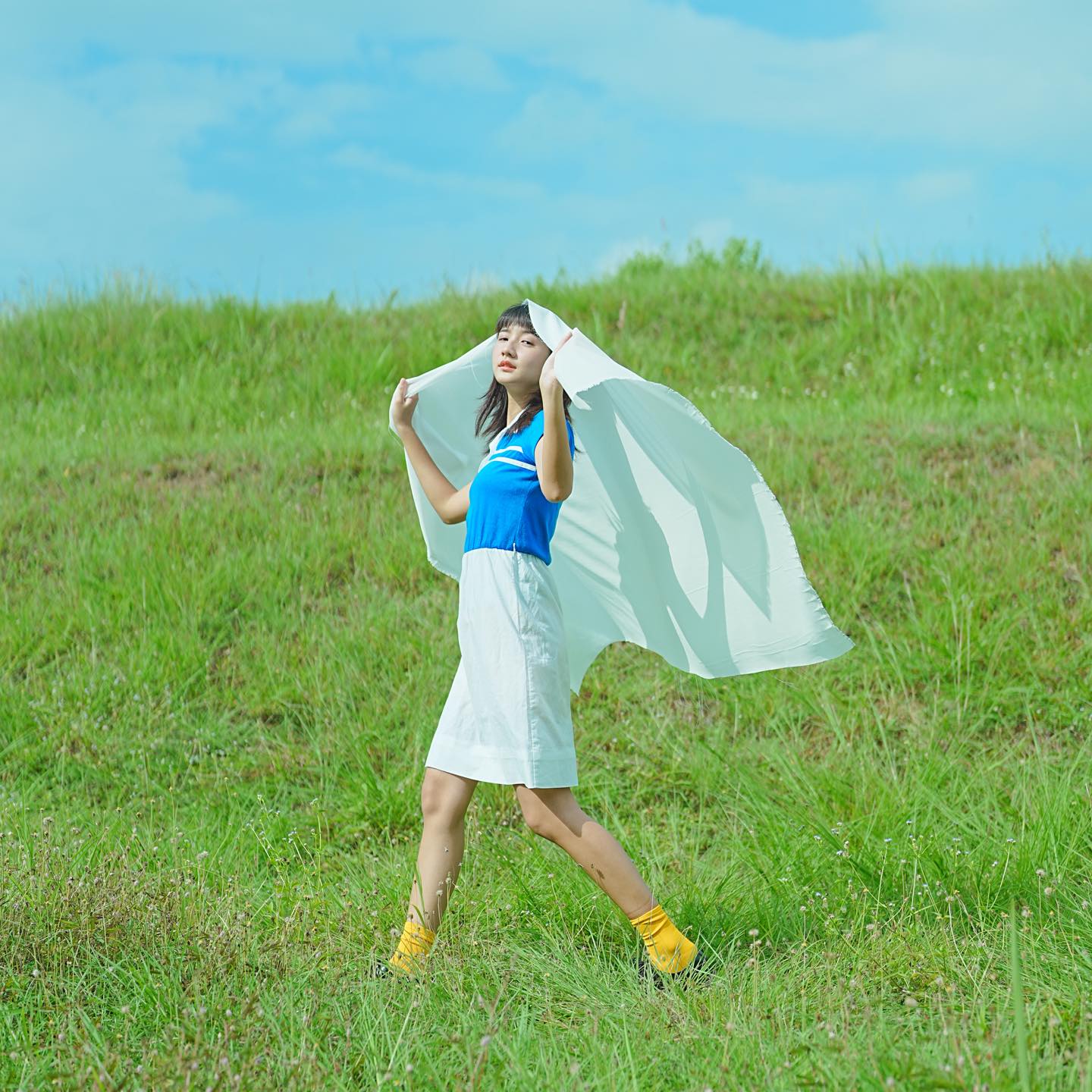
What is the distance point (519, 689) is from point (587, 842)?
53cm

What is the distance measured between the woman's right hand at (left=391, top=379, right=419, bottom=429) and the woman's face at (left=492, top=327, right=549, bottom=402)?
0.49 meters

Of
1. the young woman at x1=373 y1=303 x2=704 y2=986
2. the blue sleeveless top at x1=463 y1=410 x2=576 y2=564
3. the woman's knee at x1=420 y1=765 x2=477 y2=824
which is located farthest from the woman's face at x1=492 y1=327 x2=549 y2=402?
the woman's knee at x1=420 y1=765 x2=477 y2=824

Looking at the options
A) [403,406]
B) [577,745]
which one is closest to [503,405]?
[403,406]

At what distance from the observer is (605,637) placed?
13.7ft

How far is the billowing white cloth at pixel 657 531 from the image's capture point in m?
3.69

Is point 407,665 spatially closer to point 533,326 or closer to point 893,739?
point 893,739

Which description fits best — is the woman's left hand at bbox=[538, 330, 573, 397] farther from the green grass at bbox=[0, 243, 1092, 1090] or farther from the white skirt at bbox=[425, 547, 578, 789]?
the green grass at bbox=[0, 243, 1092, 1090]

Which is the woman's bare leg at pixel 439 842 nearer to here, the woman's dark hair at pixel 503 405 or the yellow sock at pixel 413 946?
the yellow sock at pixel 413 946

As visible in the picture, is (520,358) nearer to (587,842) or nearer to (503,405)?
(503,405)

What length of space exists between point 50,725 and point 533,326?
12.6 ft

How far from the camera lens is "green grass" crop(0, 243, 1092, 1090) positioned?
3117 mm

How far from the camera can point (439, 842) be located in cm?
366

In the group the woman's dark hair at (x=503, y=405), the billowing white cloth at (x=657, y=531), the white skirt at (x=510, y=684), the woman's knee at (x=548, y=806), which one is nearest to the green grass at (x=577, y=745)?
the woman's knee at (x=548, y=806)

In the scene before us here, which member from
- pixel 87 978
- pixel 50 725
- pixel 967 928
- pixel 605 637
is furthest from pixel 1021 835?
pixel 50 725
